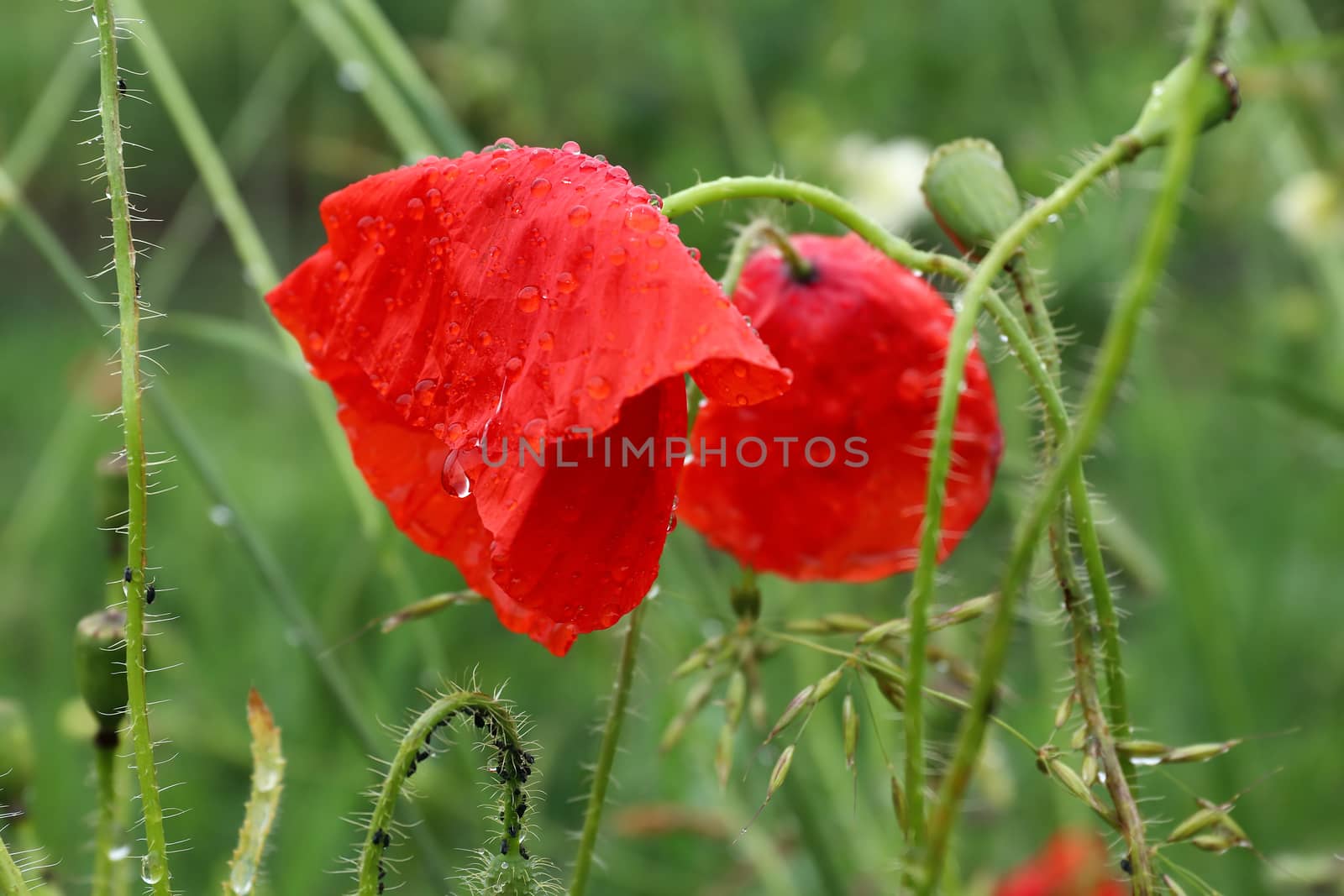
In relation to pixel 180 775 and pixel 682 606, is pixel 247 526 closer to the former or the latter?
pixel 682 606

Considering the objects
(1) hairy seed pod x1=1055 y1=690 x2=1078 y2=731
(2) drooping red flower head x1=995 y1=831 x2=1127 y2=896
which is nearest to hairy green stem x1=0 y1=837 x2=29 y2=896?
(1) hairy seed pod x1=1055 y1=690 x2=1078 y2=731

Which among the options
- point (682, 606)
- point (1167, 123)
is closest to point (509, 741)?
point (1167, 123)

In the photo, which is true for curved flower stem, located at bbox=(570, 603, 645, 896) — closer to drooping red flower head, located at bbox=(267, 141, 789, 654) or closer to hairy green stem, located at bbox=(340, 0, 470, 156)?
drooping red flower head, located at bbox=(267, 141, 789, 654)

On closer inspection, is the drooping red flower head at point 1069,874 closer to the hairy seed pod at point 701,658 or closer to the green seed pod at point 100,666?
the hairy seed pod at point 701,658

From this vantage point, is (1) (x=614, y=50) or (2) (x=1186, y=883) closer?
(2) (x=1186, y=883)

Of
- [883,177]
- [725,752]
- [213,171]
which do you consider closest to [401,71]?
[213,171]
